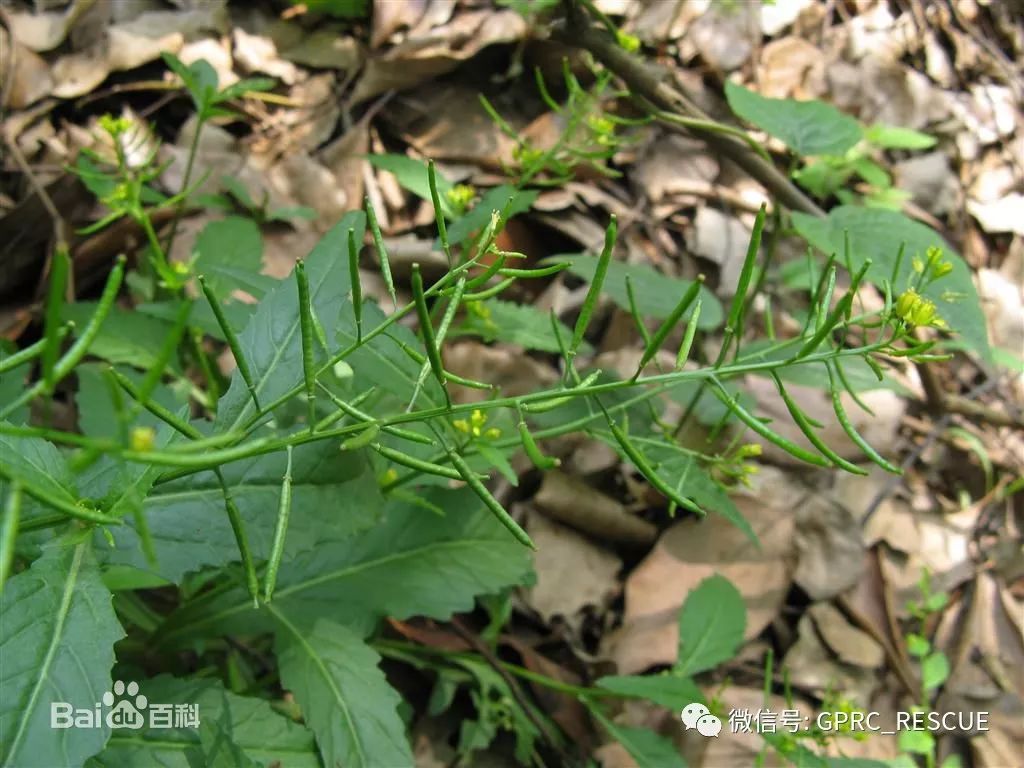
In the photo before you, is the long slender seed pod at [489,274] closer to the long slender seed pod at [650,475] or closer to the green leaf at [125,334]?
the long slender seed pod at [650,475]

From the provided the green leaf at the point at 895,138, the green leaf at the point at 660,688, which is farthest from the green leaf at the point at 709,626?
the green leaf at the point at 895,138

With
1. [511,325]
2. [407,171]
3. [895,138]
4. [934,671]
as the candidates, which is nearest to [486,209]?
[511,325]

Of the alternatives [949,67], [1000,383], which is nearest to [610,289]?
[1000,383]

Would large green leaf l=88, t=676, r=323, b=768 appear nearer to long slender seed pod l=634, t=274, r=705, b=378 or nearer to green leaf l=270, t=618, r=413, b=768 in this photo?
green leaf l=270, t=618, r=413, b=768

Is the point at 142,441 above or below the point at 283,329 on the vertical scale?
above

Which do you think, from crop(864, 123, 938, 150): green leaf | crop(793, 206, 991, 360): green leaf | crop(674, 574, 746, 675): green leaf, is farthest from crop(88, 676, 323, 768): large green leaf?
crop(864, 123, 938, 150): green leaf

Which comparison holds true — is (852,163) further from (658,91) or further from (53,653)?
(53,653)
